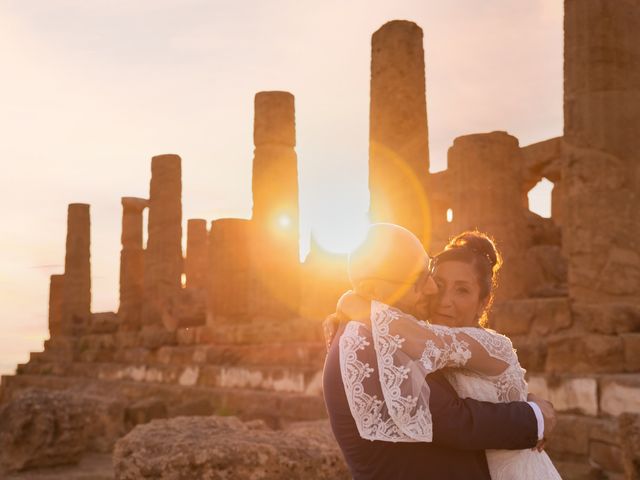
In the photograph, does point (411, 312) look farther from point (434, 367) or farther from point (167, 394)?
point (167, 394)

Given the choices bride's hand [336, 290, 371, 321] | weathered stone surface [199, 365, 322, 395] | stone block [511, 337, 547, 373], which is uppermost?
bride's hand [336, 290, 371, 321]

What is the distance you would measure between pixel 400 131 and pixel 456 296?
31.4ft

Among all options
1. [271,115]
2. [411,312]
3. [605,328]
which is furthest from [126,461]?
[271,115]

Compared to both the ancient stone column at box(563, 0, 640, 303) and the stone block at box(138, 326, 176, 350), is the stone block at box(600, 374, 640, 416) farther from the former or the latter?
the stone block at box(138, 326, 176, 350)

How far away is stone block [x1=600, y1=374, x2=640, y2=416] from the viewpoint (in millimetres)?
7391

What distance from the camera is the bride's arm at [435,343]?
2.31 metres

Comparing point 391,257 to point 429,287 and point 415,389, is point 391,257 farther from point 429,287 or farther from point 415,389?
point 415,389

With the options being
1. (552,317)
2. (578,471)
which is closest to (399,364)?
(578,471)

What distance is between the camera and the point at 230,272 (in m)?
19.4

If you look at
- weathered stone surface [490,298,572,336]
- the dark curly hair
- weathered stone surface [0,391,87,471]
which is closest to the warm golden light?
weathered stone surface [0,391,87,471]

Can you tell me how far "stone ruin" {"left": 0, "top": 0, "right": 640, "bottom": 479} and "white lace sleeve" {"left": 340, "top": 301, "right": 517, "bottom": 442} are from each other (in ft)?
11.5

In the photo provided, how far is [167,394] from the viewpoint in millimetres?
16953

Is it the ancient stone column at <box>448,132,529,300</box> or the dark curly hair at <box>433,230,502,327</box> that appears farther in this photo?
the ancient stone column at <box>448,132,529,300</box>

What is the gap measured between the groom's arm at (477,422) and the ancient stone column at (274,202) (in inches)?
605
